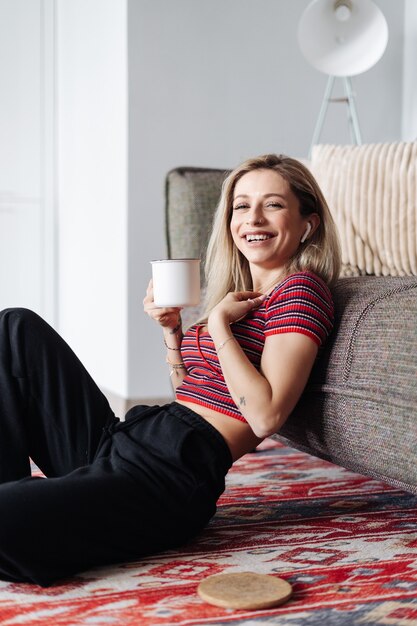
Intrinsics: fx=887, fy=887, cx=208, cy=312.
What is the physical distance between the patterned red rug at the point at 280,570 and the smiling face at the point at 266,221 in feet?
1.70

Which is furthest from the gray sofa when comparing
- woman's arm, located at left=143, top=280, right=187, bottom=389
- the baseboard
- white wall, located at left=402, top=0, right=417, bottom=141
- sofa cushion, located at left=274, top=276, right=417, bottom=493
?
white wall, located at left=402, top=0, right=417, bottom=141

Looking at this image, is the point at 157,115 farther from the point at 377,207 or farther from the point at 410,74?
the point at 377,207

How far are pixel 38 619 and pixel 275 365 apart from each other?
56 centimetres

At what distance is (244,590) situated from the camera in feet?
4.28

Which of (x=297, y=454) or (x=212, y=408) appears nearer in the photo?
(x=212, y=408)

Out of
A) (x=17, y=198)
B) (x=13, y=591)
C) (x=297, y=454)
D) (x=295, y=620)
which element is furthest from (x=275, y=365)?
(x=17, y=198)

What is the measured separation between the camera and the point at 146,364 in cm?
328

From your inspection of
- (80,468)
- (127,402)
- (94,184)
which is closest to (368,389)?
(80,468)

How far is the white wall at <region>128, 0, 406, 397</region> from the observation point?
10.6 feet

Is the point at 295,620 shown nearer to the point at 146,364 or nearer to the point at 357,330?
the point at 357,330

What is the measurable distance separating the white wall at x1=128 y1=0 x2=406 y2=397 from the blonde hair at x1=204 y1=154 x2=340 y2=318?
1.44m

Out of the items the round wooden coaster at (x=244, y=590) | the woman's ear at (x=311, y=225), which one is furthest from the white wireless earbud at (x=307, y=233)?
the round wooden coaster at (x=244, y=590)

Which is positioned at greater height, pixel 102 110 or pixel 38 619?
pixel 102 110

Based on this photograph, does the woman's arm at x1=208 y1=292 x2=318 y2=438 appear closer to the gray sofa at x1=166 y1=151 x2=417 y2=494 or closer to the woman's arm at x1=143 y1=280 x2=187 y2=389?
the gray sofa at x1=166 y1=151 x2=417 y2=494
